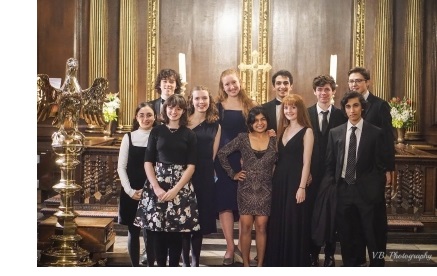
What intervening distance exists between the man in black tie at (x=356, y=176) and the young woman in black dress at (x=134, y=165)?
1.33m

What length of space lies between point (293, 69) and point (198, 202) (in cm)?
405

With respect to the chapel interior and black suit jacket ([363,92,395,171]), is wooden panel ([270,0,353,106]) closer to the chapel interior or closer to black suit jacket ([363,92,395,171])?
the chapel interior

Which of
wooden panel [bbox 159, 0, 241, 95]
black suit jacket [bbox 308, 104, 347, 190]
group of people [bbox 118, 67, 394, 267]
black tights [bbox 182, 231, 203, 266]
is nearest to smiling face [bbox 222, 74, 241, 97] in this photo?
group of people [bbox 118, 67, 394, 267]

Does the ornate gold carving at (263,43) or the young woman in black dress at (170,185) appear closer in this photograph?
the young woman in black dress at (170,185)


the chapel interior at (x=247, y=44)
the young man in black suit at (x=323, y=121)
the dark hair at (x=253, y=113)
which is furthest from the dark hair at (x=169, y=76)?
the chapel interior at (x=247, y=44)

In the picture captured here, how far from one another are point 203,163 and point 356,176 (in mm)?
1104

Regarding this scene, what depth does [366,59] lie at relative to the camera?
30.7 feet

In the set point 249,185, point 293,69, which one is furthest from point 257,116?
point 293,69

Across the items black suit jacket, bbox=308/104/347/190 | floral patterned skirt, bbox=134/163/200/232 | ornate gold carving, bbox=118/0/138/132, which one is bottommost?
floral patterned skirt, bbox=134/163/200/232

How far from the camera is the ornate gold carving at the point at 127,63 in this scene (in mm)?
9383

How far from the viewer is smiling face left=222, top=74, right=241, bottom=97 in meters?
5.93

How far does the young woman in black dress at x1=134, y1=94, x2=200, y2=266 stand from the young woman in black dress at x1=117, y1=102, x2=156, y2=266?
173mm

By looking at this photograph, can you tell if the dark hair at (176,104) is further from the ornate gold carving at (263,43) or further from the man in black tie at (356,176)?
the ornate gold carving at (263,43)

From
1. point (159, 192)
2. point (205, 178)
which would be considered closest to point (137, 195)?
point (159, 192)
